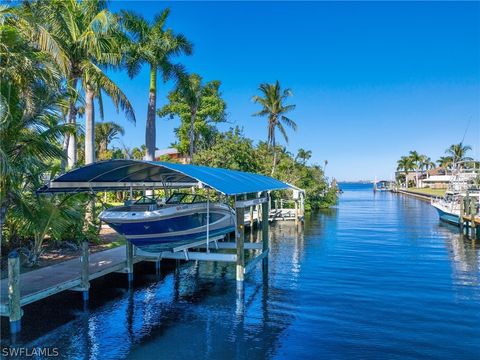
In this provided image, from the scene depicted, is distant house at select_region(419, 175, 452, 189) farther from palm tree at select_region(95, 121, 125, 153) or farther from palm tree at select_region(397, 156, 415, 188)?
palm tree at select_region(95, 121, 125, 153)

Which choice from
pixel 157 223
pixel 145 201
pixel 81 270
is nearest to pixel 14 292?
pixel 81 270

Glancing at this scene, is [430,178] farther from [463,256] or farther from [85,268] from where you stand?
[85,268]

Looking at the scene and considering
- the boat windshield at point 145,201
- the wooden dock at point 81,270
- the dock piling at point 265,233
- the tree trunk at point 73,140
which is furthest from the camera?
the tree trunk at point 73,140

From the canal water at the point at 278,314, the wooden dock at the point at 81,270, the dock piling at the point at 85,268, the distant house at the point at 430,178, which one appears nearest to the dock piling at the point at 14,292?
the wooden dock at the point at 81,270

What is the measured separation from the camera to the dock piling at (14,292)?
27.2 ft

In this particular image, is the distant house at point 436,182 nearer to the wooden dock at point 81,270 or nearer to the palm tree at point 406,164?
the palm tree at point 406,164

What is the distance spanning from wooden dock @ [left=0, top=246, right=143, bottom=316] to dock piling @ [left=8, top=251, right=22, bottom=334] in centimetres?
16

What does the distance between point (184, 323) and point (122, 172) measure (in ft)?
15.8

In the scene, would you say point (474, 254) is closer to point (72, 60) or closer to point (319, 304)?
point (319, 304)

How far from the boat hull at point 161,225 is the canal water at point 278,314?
1895 mm

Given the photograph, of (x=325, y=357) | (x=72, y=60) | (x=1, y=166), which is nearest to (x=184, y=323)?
(x=325, y=357)

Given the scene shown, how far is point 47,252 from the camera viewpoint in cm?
1470

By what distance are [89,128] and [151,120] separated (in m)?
4.68

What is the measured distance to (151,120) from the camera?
22.6 m
